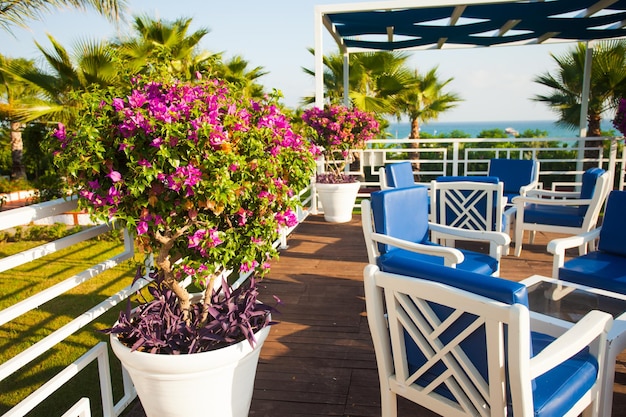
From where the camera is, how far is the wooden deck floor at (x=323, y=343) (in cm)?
212

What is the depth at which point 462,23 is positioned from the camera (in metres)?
6.36

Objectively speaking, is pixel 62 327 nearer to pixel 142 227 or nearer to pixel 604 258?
pixel 142 227

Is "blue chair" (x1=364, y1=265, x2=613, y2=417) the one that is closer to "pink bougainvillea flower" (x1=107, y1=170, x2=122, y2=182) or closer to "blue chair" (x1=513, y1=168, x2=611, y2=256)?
"pink bougainvillea flower" (x1=107, y1=170, x2=122, y2=182)

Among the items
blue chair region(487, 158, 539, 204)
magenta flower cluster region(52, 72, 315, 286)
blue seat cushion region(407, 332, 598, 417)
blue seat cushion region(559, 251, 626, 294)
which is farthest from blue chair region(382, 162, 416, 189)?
blue seat cushion region(407, 332, 598, 417)

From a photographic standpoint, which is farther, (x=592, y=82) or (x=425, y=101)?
(x=425, y=101)

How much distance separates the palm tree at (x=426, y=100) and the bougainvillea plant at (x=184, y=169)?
1018 cm

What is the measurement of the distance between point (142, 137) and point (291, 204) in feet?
2.20

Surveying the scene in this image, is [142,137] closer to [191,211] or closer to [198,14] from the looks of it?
[191,211]

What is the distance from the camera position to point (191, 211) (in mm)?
1640

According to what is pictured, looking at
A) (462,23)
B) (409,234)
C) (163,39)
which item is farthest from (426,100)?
(409,234)

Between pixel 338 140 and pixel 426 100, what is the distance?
281 inches

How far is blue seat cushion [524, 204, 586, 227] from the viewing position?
4027 mm

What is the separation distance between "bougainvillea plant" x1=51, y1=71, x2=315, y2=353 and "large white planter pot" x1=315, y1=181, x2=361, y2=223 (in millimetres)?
4025

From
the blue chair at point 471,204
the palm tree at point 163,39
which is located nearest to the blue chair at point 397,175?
the blue chair at point 471,204
